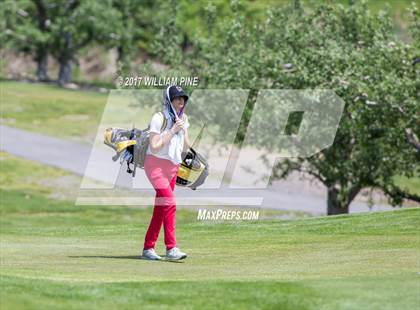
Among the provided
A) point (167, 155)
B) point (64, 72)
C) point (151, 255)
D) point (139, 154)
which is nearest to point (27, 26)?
point (64, 72)

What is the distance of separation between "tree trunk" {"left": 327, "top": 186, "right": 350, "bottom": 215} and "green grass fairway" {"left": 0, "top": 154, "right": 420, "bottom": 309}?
815 cm

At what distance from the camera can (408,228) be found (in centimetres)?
1822

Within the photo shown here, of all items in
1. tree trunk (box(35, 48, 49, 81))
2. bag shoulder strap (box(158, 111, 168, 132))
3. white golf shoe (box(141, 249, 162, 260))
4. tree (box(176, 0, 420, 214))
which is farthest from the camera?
tree trunk (box(35, 48, 49, 81))

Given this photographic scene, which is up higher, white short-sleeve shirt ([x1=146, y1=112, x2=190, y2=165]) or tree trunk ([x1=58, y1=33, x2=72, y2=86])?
tree trunk ([x1=58, y1=33, x2=72, y2=86])

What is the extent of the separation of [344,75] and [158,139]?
1212 cm

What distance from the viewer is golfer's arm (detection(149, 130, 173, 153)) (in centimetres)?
1374

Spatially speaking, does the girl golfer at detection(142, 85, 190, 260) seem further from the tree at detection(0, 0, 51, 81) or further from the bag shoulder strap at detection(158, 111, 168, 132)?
the tree at detection(0, 0, 51, 81)

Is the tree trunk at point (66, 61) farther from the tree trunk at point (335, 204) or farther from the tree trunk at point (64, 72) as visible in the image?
the tree trunk at point (335, 204)

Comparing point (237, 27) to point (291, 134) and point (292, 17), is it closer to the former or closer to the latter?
point (292, 17)

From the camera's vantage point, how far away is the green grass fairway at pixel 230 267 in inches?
416

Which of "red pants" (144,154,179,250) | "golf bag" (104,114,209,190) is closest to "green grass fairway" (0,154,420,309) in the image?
"red pants" (144,154,179,250)

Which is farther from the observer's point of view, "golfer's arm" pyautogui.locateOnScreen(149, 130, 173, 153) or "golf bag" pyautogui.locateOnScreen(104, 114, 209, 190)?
"golf bag" pyautogui.locateOnScreen(104, 114, 209, 190)

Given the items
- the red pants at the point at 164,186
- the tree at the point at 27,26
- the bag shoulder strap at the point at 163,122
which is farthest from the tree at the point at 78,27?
the bag shoulder strap at the point at 163,122

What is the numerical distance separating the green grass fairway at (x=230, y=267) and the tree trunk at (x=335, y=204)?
815 centimetres
